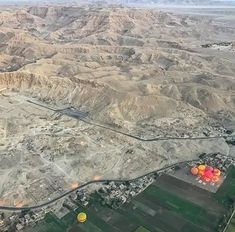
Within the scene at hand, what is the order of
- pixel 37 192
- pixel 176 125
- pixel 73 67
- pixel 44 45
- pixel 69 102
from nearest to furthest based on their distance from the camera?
pixel 37 192, pixel 176 125, pixel 69 102, pixel 73 67, pixel 44 45

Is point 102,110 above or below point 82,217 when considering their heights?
above

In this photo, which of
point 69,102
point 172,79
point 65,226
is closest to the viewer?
point 65,226

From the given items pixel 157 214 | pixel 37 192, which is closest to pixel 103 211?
pixel 157 214

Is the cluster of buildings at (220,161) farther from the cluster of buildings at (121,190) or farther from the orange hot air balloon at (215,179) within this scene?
the cluster of buildings at (121,190)

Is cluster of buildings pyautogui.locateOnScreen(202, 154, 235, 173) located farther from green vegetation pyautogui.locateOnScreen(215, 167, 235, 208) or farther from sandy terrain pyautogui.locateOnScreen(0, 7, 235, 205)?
sandy terrain pyautogui.locateOnScreen(0, 7, 235, 205)

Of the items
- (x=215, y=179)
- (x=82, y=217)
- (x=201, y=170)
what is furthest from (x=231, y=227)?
(x=82, y=217)

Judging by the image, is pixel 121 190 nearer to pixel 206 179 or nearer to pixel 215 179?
pixel 206 179

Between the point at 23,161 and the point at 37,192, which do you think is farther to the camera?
the point at 23,161

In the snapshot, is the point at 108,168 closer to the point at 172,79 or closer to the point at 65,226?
the point at 65,226
